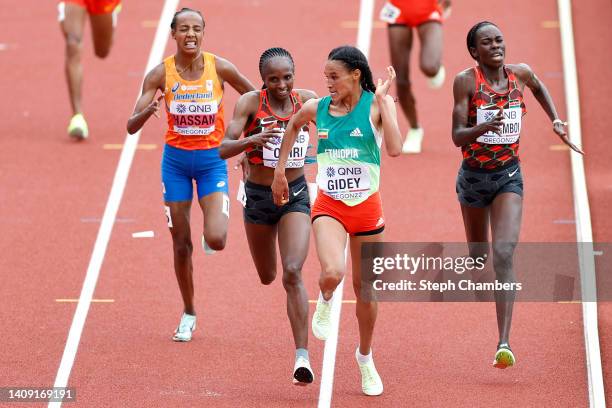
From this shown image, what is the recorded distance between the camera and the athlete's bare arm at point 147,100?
8.83 m

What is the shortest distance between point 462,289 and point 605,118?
4212 millimetres

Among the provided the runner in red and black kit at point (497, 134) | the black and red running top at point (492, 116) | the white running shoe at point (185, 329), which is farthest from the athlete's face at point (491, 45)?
the white running shoe at point (185, 329)

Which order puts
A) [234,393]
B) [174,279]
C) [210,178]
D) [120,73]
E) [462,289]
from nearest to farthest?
1. [234,393]
2. [210,178]
3. [462,289]
4. [174,279]
5. [120,73]

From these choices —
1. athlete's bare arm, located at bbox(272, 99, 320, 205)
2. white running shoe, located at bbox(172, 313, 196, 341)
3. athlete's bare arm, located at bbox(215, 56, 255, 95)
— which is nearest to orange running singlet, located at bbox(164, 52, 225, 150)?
athlete's bare arm, located at bbox(215, 56, 255, 95)

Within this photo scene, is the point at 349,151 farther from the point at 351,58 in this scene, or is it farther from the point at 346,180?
the point at 351,58

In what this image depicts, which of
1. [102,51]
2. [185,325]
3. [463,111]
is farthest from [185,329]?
[102,51]

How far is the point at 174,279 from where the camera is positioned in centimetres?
1060

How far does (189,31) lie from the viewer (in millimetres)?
9156

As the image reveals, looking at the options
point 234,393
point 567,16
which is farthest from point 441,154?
point 234,393

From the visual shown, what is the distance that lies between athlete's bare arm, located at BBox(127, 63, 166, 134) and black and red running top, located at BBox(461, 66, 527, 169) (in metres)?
2.14

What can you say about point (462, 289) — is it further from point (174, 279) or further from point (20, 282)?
point (20, 282)

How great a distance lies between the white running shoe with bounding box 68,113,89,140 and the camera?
44.0 ft

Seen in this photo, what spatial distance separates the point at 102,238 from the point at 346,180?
3.83 metres

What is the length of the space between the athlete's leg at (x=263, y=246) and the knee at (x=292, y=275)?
52 cm
